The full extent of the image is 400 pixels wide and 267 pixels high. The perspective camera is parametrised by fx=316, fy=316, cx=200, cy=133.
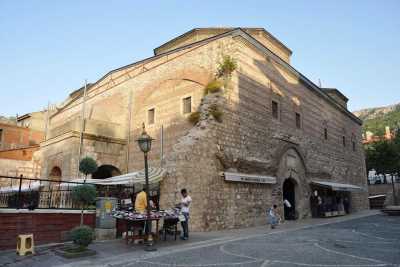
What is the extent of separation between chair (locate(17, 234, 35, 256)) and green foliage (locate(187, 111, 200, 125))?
776cm

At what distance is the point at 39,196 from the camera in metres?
11.4

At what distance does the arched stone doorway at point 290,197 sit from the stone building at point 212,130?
8.3 inches

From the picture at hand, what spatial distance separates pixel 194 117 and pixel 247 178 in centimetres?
342

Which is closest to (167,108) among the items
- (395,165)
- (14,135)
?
(14,135)

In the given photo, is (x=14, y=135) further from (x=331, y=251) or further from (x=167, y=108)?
(x=331, y=251)

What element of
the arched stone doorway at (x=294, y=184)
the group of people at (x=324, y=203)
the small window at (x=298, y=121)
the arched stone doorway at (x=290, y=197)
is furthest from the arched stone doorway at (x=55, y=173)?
the group of people at (x=324, y=203)

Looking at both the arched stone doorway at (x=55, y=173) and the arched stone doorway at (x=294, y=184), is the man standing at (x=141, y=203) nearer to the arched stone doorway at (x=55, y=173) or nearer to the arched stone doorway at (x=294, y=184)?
the arched stone doorway at (x=294, y=184)

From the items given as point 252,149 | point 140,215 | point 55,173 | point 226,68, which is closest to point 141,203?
point 140,215

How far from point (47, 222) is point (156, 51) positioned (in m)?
15.6

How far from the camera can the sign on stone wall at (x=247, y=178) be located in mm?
12485

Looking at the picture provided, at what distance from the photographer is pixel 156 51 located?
71.9 feet

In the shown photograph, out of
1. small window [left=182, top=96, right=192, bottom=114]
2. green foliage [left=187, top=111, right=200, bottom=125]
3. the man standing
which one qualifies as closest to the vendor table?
the man standing

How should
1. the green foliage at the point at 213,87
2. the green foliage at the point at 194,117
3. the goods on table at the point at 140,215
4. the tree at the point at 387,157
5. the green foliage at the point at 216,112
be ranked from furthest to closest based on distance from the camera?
1. the tree at the point at 387,157
2. the green foliage at the point at 194,117
3. the green foliage at the point at 213,87
4. the green foliage at the point at 216,112
5. the goods on table at the point at 140,215

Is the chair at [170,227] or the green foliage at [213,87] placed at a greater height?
the green foliage at [213,87]
